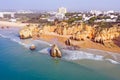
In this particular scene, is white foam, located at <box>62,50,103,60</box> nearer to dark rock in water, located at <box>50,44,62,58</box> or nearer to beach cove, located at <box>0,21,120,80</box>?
beach cove, located at <box>0,21,120,80</box>

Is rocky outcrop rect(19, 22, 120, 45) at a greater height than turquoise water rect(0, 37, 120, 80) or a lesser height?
greater

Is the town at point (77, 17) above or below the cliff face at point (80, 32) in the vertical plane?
above

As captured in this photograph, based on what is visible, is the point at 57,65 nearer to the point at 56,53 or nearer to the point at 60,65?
the point at 60,65

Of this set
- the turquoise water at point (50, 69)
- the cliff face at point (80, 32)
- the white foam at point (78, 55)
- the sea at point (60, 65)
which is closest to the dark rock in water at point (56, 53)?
the sea at point (60, 65)

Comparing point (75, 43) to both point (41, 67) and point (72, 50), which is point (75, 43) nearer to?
point (72, 50)

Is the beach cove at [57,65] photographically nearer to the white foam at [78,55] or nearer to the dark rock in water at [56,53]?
the white foam at [78,55]

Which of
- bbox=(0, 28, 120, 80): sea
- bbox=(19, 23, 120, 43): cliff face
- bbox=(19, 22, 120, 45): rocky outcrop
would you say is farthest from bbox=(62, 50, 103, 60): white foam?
bbox=(19, 23, 120, 43): cliff face

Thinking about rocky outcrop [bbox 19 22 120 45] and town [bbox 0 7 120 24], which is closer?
rocky outcrop [bbox 19 22 120 45]

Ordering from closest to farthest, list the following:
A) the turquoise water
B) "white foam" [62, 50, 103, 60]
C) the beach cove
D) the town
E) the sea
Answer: the turquoise water → the sea → the beach cove → "white foam" [62, 50, 103, 60] → the town
